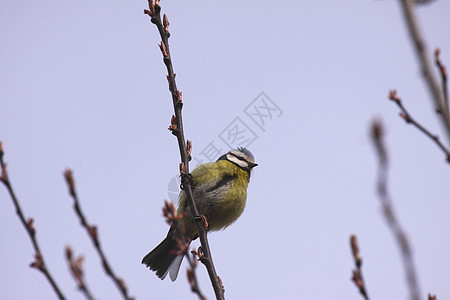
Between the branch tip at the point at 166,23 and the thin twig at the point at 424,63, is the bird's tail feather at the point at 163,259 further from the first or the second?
the thin twig at the point at 424,63

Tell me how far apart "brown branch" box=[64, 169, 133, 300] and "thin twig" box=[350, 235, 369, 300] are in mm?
918

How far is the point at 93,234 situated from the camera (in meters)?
1.91

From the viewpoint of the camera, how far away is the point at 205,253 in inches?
147

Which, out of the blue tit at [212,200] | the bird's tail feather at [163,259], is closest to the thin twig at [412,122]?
the blue tit at [212,200]

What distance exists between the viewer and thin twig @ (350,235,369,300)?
1930 millimetres

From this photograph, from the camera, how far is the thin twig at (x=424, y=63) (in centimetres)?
151

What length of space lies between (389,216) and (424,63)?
506mm

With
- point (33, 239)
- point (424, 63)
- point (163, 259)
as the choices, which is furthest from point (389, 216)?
point (163, 259)

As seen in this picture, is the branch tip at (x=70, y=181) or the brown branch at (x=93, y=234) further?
the branch tip at (x=70, y=181)

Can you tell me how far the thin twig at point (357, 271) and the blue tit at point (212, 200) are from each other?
13.0 feet

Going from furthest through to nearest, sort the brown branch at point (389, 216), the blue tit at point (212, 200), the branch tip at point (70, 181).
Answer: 1. the blue tit at point (212, 200)
2. the branch tip at point (70, 181)
3. the brown branch at point (389, 216)

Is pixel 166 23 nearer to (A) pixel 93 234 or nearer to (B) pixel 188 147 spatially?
(B) pixel 188 147

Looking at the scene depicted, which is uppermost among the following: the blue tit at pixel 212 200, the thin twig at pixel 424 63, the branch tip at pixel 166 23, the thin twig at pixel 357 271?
the branch tip at pixel 166 23

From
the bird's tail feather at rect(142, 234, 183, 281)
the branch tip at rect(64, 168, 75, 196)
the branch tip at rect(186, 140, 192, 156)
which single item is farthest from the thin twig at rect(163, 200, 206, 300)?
the bird's tail feather at rect(142, 234, 183, 281)
